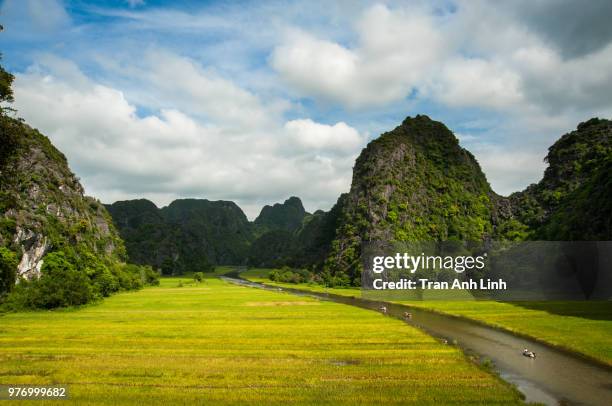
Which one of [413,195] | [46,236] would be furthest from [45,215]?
[413,195]

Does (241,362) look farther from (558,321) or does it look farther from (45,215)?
(45,215)

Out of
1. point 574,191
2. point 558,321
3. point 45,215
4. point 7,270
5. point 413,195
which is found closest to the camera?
point 558,321

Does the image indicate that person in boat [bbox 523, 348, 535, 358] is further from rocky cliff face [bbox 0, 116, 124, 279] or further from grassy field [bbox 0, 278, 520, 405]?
rocky cliff face [bbox 0, 116, 124, 279]

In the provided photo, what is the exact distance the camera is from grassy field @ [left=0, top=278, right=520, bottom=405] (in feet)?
64.7

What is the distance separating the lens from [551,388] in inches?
853

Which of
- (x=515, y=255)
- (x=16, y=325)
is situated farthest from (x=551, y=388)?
(x=515, y=255)

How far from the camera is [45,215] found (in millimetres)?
74938

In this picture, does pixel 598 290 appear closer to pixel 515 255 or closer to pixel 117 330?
pixel 515 255

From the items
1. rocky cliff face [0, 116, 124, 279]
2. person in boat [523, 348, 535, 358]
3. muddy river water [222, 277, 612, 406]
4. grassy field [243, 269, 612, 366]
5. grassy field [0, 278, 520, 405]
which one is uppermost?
rocky cliff face [0, 116, 124, 279]

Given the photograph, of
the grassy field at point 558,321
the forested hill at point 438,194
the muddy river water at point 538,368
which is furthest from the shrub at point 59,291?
the forested hill at point 438,194

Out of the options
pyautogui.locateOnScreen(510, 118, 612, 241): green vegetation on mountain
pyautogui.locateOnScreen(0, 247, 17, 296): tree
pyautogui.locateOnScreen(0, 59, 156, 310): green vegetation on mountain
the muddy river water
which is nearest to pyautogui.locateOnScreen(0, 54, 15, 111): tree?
pyautogui.locateOnScreen(0, 59, 156, 310): green vegetation on mountain

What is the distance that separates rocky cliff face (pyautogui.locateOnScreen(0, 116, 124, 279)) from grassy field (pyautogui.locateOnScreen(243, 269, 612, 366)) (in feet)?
169

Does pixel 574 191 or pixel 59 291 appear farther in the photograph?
pixel 574 191

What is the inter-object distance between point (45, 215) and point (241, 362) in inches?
2581
